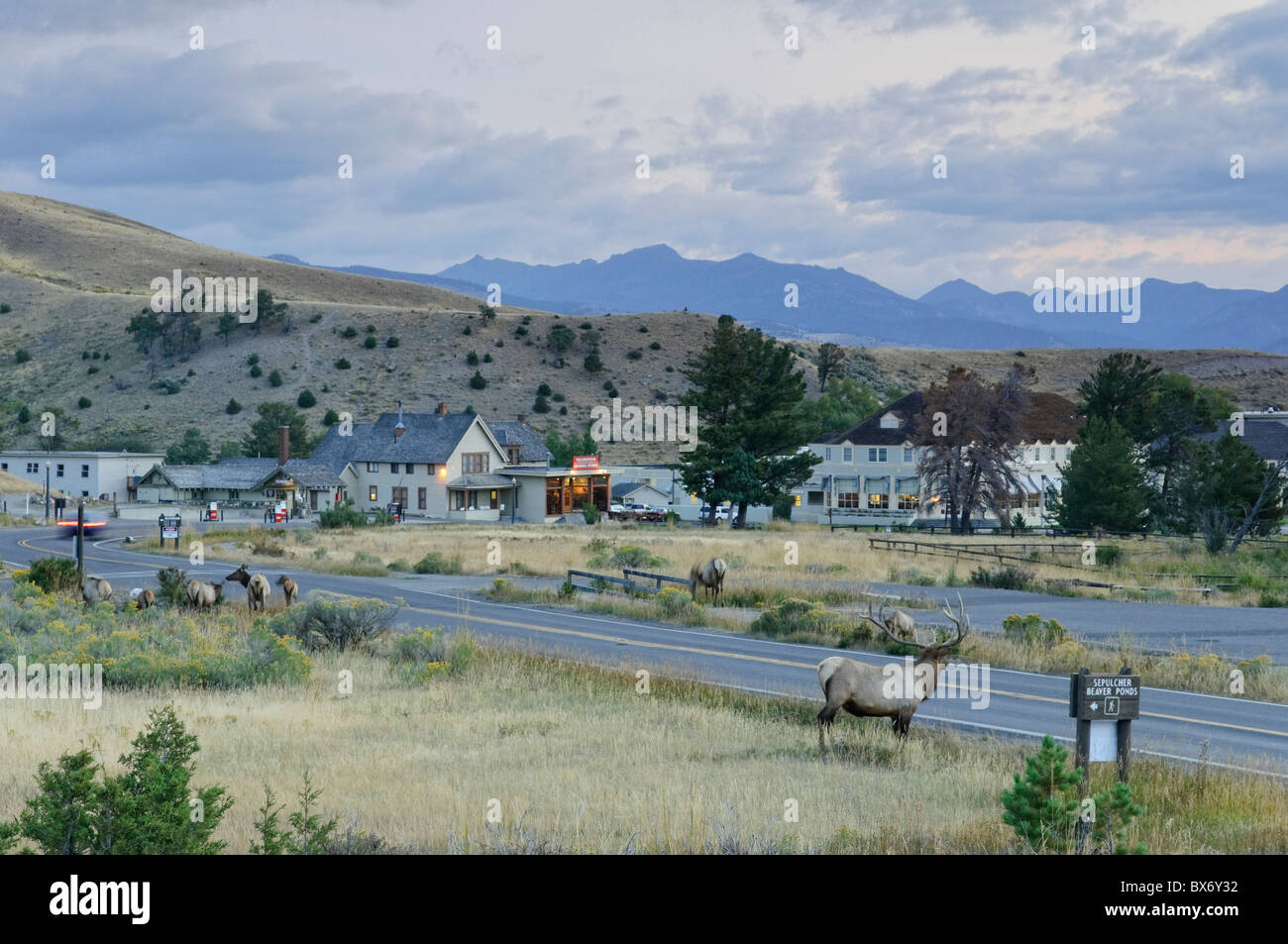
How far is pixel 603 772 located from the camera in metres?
13.3

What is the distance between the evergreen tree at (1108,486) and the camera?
59.5m

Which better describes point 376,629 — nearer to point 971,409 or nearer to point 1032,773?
point 1032,773

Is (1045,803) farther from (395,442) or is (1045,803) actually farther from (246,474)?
(246,474)

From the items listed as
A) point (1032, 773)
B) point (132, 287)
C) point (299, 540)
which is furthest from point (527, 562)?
point (132, 287)

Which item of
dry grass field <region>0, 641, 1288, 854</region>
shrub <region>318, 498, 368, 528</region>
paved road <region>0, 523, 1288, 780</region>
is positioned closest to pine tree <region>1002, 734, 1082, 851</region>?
dry grass field <region>0, 641, 1288, 854</region>

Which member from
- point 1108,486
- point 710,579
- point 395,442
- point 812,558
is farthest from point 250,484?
→ point 710,579

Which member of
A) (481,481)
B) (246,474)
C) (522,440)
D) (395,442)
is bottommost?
(481,481)

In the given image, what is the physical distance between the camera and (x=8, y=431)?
11175 cm

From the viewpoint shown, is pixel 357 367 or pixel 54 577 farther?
pixel 357 367

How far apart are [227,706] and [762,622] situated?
48.5 ft
